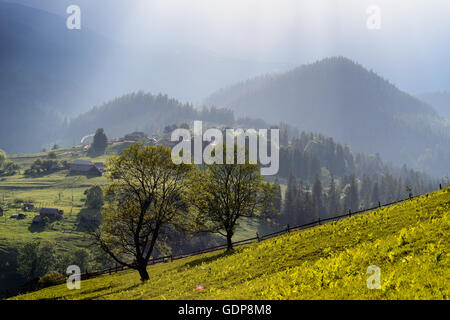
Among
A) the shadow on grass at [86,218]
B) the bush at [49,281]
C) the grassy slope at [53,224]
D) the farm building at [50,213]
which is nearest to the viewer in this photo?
the bush at [49,281]

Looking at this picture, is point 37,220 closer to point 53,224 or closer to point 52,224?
point 52,224

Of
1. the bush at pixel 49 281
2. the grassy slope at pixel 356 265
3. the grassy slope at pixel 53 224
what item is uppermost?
the grassy slope at pixel 53 224

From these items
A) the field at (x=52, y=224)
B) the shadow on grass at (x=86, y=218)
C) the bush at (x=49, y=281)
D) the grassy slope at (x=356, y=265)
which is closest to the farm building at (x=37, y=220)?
the field at (x=52, y=224)

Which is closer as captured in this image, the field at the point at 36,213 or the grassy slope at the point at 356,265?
the grassy slope at the point at 356,265

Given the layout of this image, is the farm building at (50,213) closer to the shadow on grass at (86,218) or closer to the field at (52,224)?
the field at (52,224)

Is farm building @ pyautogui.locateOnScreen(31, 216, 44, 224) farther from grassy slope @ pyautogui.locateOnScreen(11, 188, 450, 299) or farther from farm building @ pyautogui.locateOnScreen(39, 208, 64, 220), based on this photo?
grassy slope @ pyautogui.locateOnScreen(11, 188, 450, 299)

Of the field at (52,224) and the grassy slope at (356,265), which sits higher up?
the field at (52,224)

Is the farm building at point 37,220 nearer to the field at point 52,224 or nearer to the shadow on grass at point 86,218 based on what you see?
the field at point 52,224

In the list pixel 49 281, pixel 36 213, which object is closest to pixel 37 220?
pixel 36 213

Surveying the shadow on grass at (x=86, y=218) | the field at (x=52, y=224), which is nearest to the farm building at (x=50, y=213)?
the field at (x=52, y=224)

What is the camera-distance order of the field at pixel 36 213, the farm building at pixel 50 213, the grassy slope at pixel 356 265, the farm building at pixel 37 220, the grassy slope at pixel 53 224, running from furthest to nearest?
the farm building at pixel 50 213, the farm building at pixel 37 220, the field at pixel 36 213, the grassy slope at pixel 53 224, the grassy slope at pixel 356 265

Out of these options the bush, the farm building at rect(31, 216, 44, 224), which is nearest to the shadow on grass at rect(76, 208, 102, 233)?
the farm building at rect(31, 216, 44, 224)
